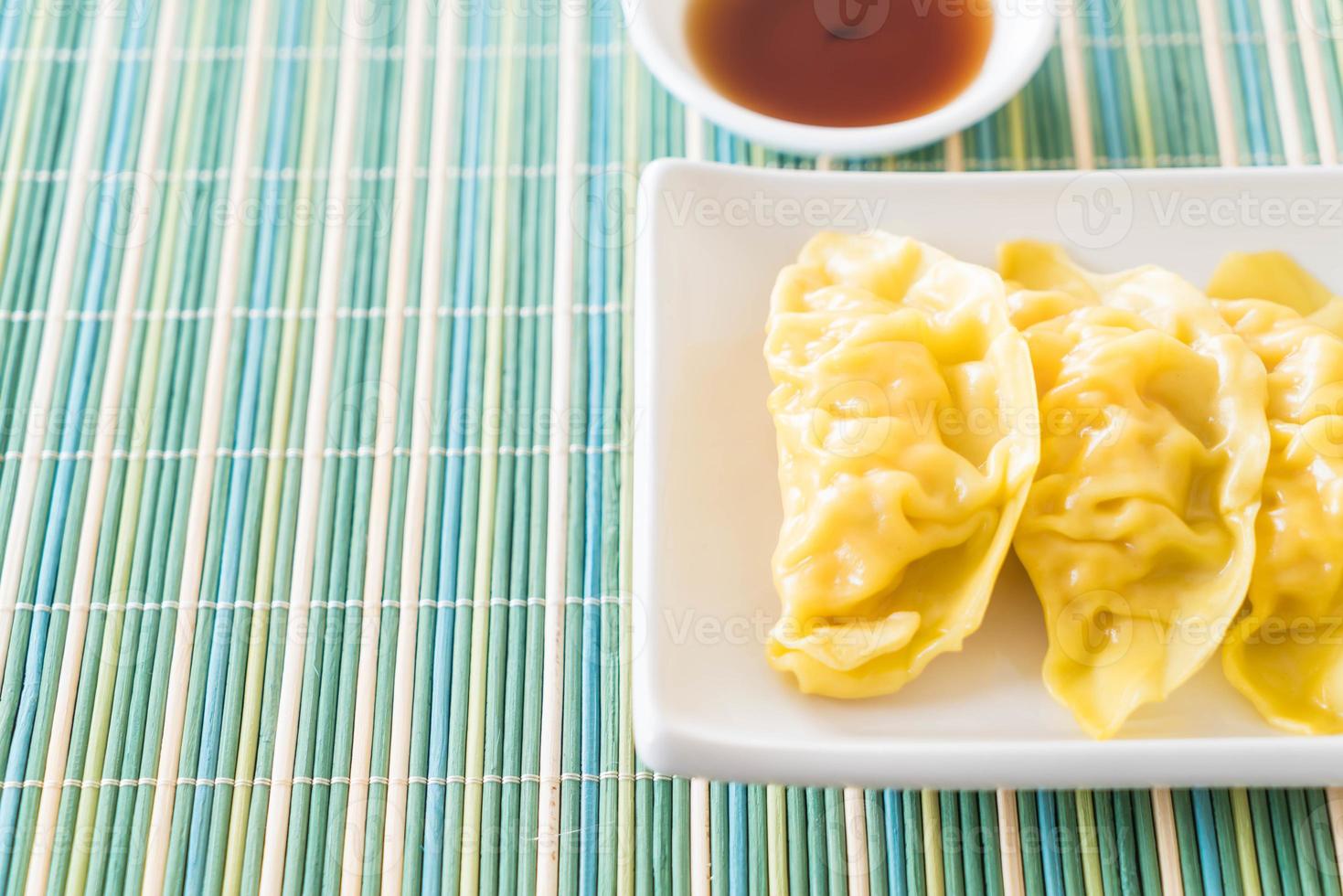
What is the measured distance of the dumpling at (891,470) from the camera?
1641 millimetres

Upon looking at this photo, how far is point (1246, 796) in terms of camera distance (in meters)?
1.77

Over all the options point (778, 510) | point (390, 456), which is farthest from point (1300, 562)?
point (390, 456)

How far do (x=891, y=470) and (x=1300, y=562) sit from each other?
59 centimetres

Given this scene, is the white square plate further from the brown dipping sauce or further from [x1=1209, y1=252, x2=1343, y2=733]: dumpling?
the brown dipping sauce

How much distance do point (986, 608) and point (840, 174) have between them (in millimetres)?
785

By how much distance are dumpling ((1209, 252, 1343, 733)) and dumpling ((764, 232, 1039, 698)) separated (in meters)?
0.38

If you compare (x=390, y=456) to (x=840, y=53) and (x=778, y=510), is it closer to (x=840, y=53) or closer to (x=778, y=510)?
(x=778, y=510)

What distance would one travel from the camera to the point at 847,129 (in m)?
2.27

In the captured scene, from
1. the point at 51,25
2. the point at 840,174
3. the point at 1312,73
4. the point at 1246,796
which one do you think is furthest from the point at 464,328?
the point at 1312,73

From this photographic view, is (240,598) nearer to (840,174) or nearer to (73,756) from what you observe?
(73,756)

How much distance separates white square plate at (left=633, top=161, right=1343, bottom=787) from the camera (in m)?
1.49

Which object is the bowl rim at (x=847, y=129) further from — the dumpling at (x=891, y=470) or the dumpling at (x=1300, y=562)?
the dumpling at (x=1300, y=562)

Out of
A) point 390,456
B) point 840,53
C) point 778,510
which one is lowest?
point 778,510

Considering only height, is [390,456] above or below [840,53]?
below
